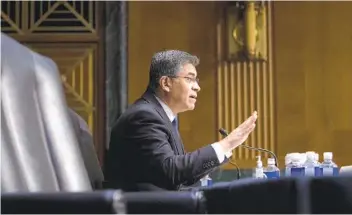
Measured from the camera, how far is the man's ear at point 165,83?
114 inches

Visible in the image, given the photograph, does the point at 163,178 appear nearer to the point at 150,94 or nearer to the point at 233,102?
the point at 150,94

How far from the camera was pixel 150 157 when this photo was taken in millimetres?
2486

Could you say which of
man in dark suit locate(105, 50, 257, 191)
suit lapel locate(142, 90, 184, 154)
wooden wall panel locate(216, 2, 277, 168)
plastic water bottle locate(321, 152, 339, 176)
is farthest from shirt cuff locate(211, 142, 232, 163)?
wooden wall panel locate(216, 2, 277, 168)

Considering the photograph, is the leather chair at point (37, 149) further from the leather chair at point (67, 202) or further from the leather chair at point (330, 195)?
the leather chair at point (330, 195)

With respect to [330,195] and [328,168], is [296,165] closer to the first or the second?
[328,168]

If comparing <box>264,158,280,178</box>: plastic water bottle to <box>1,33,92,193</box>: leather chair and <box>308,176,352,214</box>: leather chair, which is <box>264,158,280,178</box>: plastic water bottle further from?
<box>1,33,92,193</box>: leather chair

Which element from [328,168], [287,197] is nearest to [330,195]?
[287,197]

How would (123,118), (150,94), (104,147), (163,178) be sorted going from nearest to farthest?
(163,178) → (123,118) → (150,94) → (104,147)

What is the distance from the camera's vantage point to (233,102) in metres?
5.55

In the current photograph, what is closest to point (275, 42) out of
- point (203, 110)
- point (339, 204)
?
point (203, 110)

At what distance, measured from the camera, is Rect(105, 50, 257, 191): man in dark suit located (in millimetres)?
2451

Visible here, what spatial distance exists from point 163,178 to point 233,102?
317 centimetres

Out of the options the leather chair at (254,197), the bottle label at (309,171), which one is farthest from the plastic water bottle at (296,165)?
the leather chair at (254,197)

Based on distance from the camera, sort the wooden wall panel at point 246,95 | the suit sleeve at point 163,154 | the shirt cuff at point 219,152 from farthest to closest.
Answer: the wooden wall panel at point 246,95
the shirt cuff at point 219,152
the suit sleeve at point 163,154
